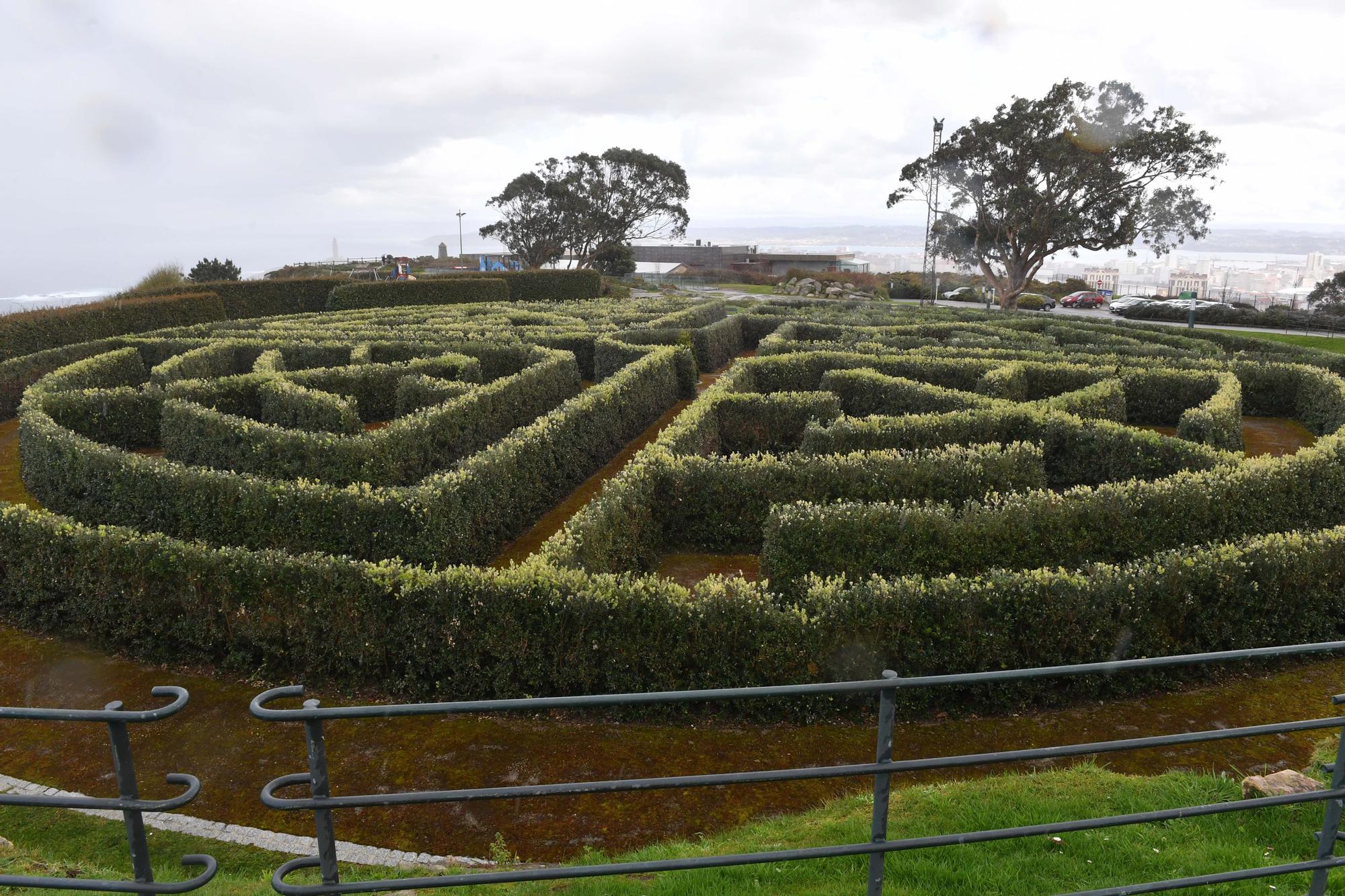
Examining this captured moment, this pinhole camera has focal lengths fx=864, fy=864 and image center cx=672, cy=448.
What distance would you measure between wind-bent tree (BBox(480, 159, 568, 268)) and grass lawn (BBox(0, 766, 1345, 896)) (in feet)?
222

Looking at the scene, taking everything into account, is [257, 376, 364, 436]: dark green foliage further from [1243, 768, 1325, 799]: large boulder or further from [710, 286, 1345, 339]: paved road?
[710, 286, 1345, 339]: paved road

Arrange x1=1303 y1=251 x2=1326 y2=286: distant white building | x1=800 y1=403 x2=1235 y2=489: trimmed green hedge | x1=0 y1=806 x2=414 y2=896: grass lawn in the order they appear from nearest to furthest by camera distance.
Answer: x1=0 y1=806 x2=414 y2=896: grass lawn < x1=800 y1=403 x2=1235 y2=489: trimmed green hedge < x1=1303 y1=251 x2=1326 y2=286: distant white building

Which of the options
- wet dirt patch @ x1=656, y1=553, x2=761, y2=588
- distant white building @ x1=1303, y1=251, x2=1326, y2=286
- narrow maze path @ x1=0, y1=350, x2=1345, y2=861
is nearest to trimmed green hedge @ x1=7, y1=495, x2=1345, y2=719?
narrow maze path @ x1=0, y1=350, x2=1345, y2=861

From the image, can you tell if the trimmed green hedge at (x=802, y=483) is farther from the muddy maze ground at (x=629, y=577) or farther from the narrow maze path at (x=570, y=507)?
the narrow maze path at (x=570, y=507)

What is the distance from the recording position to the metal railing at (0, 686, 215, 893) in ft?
9.58

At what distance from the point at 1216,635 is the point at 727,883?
6.11m

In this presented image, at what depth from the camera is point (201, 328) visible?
81.9 feet

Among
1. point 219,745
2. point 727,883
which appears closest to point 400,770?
point 219,745

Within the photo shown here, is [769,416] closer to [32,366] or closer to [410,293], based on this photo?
[32,366]

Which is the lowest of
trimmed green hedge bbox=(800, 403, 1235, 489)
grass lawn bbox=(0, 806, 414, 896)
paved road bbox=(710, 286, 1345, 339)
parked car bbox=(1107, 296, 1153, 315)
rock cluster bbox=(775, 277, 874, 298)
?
grass lawn bbox=(0, 806, 414, 896)

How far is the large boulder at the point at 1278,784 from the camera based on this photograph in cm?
548

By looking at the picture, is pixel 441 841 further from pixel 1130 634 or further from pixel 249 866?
pixel 1130 634

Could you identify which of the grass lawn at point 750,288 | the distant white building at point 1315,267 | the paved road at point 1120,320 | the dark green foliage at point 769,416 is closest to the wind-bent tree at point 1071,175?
the paved road at point 1120,320

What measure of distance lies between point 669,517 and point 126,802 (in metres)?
8.83
